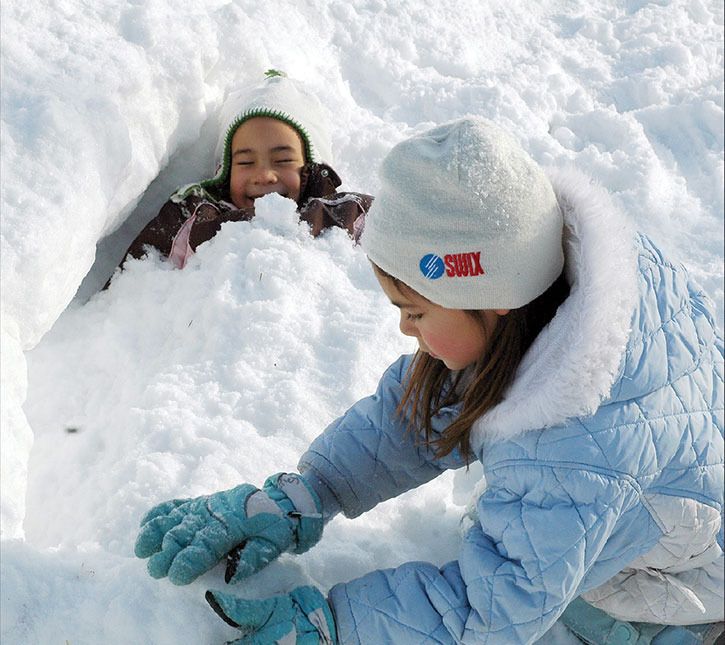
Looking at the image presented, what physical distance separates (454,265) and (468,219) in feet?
0.26

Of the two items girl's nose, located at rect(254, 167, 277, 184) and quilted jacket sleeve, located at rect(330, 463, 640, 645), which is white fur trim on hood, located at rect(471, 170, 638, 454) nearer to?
quilted jacket sleeve, located at rect(330, 463, 640, 645)

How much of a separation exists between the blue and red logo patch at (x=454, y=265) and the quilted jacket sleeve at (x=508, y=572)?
32 centimetres

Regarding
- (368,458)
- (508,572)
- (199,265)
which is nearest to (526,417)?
(508,572)

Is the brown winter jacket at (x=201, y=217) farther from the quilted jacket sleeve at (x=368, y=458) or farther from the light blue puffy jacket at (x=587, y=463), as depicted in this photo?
the light blue puffy jacket at (x=587, y=463)

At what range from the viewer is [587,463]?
4.31 ft

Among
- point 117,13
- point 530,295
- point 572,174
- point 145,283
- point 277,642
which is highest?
A: point 572,174

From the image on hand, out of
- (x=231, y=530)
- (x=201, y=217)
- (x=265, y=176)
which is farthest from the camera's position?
(x=265, y=176)

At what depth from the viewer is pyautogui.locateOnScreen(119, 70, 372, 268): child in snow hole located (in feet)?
9.15

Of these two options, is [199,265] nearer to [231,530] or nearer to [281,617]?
[231,530]

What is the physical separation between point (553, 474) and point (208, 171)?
218cm

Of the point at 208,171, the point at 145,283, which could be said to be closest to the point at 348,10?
the point at 208,171

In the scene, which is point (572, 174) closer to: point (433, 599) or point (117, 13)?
point (433, 599)

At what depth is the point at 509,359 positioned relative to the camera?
143cm

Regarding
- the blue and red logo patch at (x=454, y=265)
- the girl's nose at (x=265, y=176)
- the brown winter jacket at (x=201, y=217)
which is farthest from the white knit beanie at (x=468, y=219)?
the girl's nose at (x=265, y=176)
